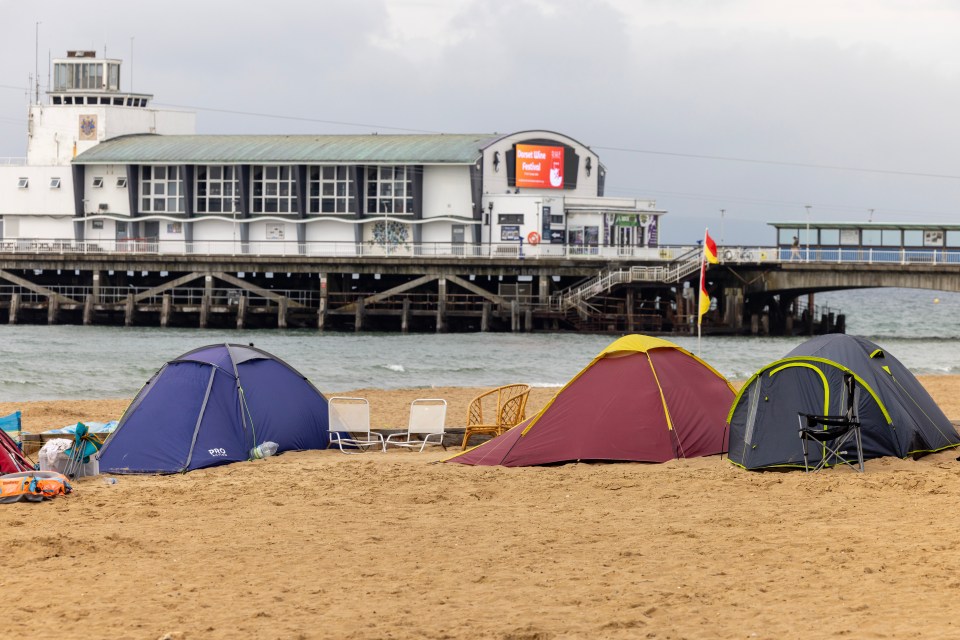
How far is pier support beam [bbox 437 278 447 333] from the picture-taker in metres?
48.3

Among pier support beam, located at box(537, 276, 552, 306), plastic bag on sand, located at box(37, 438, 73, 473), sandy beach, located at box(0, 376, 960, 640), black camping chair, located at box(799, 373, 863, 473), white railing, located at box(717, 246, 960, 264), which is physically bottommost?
sandy beach, located at box(0, 376, 960, 640)

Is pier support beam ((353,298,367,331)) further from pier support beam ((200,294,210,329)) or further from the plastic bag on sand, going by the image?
the plastic bag on sand

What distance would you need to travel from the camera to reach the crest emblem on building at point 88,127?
60.5 meters

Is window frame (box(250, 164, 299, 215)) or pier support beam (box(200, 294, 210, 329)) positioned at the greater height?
window frame (box(250, 164, 299, 215))

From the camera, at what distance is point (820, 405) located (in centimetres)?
1267

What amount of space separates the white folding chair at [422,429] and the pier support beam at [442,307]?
3211 centimetres

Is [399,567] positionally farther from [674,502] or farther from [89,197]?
[89,197]

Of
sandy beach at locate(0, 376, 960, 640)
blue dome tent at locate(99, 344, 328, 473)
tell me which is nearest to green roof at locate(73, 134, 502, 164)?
blue dome tent at locate(99, 344, 328, 473)

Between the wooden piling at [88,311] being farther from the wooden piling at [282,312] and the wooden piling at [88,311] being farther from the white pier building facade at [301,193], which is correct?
the wooden piling at [282,312]

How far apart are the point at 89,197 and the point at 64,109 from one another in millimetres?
4944

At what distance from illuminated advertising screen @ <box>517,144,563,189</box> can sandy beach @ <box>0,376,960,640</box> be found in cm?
4158

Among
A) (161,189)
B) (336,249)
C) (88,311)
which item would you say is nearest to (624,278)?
(336,249)

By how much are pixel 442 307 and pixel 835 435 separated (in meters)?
36.4

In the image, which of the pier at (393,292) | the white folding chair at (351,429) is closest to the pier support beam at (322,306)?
the pier at (393,292)
